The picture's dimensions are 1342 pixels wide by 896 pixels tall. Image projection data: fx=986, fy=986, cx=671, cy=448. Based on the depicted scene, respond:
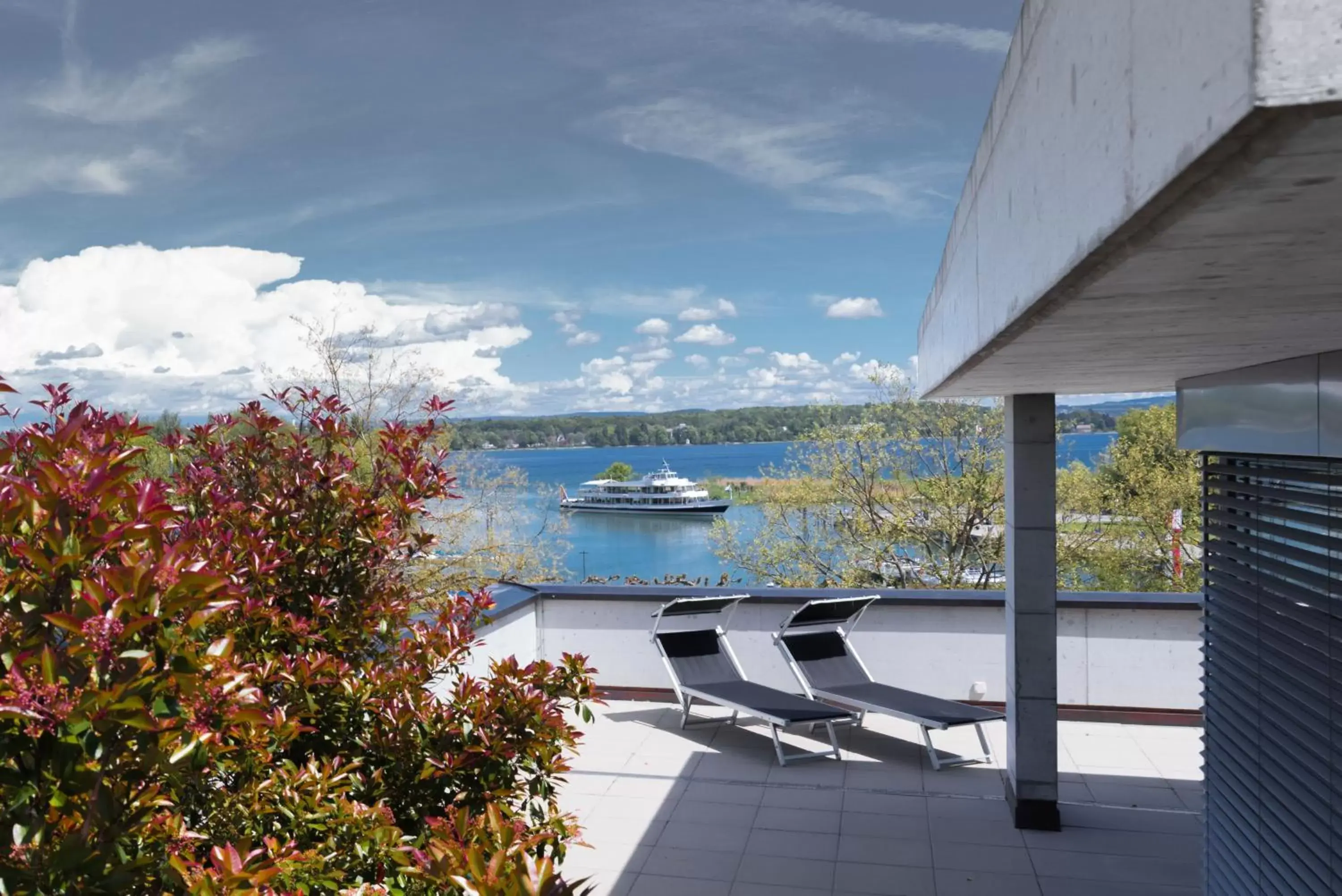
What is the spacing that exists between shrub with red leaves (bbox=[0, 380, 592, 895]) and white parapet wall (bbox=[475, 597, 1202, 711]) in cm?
432

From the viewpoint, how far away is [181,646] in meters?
1.55

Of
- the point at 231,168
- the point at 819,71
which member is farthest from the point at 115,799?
the point at 231,168

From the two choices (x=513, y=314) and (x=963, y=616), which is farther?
(x=513, y=314)

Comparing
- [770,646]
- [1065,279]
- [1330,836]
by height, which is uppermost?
[1065,279]

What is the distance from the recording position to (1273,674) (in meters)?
3.19

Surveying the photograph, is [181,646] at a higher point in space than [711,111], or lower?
lower

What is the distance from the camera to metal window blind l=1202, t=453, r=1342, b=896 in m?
2.72

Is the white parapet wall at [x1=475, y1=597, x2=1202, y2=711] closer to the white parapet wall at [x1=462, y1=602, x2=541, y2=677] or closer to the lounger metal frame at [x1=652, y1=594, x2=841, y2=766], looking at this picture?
the white parapet wall at [x1=462, y1=602, x2=541, y2=677]

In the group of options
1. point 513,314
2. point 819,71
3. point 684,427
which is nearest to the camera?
point 684,427

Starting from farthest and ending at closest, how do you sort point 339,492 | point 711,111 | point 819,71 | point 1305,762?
point 711,111, point 819,71, point 339,492, point 1305,762

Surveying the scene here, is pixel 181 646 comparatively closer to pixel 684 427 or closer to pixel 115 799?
pixel 115 799

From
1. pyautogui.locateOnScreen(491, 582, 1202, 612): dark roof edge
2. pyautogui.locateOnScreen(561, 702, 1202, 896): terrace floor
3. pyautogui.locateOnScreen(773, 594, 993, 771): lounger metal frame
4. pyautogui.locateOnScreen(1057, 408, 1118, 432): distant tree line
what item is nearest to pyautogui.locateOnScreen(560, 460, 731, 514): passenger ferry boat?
pyautogui.locateOnScreen(1057, 408, 1118, 432): distant tree line

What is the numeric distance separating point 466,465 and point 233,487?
809 inches

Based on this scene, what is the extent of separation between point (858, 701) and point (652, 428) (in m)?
40.3
